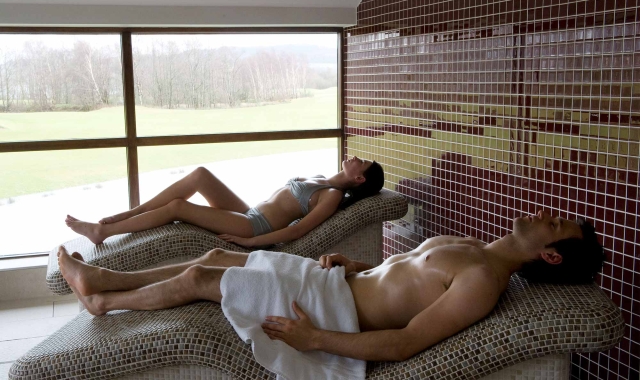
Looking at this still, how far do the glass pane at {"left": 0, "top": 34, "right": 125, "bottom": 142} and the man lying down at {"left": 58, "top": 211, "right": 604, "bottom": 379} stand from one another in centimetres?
253

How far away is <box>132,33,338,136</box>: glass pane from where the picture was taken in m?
5.29

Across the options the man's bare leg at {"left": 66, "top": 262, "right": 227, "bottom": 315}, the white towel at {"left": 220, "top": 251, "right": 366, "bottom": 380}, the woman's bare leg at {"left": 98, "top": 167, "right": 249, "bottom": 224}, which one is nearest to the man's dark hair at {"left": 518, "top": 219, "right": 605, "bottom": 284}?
the white towel at {"left": 220, "top": 251, "right": 366, "bottom": 380}

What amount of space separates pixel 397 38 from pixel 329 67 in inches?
44.3

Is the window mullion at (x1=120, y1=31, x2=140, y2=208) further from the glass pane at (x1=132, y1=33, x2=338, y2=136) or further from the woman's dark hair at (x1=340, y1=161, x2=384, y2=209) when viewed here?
the woman's dark hair at (x1=340, y1=161, x2=384, y2=209)

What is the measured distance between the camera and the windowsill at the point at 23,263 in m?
4.94

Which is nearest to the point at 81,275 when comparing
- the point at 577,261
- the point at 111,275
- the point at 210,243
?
the point at 111,275

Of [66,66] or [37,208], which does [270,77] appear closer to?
[66,66]

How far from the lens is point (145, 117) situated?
5289mm

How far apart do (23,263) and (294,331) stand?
327cm

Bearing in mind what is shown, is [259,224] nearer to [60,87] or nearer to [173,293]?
[173,293]

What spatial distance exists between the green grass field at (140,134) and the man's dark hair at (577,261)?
341 cm

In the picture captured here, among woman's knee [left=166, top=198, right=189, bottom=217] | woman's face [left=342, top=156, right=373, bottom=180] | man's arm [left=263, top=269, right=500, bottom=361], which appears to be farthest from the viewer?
woman's face [left=342, top=156, right=373, bottom=180]

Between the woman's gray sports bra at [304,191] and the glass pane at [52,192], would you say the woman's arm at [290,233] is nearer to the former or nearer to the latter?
the woman's gray sports bra at [304,191]

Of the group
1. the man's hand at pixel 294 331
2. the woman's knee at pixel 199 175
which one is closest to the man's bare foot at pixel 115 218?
the woman's knee at pixel 199 175
